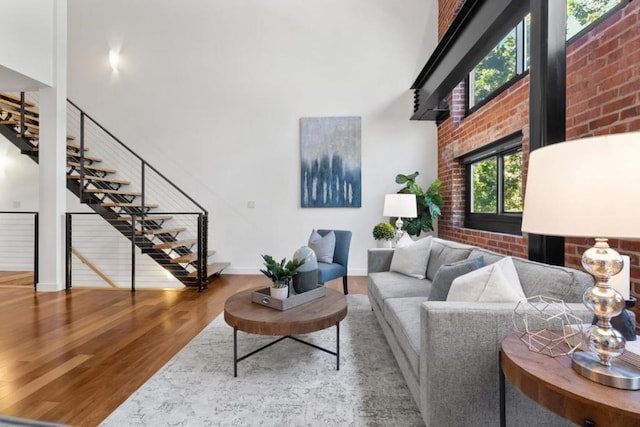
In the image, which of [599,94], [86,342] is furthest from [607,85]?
[86,342]

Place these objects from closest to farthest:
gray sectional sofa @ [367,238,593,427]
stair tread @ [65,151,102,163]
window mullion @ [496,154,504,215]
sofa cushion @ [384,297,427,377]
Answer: gray sectional sofa @ [367,238,593,427] < sofa cushion @ [384,297,427,377] < window mullion @ [496,154,504,215] < stair tread @ [65,151,102,163]

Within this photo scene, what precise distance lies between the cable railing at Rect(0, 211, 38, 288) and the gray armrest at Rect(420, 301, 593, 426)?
261 inches

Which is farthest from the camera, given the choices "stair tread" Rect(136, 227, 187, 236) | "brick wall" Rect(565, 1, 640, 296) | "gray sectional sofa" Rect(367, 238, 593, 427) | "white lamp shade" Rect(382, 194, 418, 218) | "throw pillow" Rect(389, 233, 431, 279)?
"stair tread" Rect(136, 227, 187, 236)

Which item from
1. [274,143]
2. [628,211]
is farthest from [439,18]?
[628,211]

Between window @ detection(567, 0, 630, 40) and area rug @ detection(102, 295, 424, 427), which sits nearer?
area rug @ detection(102, 295, 424, 427)

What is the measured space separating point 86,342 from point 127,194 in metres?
2.90

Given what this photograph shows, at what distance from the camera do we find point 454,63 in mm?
3156

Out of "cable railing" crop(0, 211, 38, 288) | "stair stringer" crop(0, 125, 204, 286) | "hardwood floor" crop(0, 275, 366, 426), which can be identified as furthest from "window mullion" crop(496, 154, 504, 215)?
"cable railing" crop(0, 211, 38, 288)

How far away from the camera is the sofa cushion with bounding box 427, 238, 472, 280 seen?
2426mm

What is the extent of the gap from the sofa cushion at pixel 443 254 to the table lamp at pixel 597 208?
4.52 feet

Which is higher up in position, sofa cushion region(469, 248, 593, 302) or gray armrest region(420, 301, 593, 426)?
sofa cushion region(469, 248, 593, 302)

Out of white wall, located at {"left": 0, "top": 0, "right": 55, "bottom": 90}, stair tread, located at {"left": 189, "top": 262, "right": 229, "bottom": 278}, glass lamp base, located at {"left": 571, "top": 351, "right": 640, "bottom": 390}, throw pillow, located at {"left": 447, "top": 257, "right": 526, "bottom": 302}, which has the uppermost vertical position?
white wall, located at {"left": 0, "top": 0, "right": 55, "bottom": 90}

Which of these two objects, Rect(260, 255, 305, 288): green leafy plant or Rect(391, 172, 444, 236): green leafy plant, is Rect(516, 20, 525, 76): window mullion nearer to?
Rect(391, 172, 444, 236): green leafy plant

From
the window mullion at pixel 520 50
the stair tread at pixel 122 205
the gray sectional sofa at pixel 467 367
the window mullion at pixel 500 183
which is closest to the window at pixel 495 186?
the window mullion at pixel 500 183
